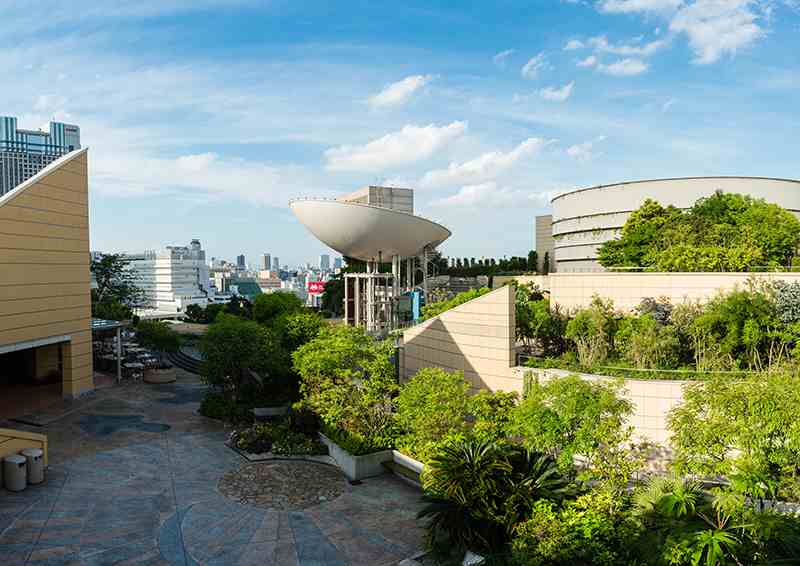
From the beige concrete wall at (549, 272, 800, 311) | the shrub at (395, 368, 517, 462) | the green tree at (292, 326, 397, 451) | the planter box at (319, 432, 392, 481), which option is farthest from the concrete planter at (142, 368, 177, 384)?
the beige concrete wall at (549, 272, 800, 311)

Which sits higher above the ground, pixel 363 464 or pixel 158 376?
pixel 158 376

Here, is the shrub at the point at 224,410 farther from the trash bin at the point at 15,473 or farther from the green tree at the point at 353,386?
the trash bin at the point at 15,473

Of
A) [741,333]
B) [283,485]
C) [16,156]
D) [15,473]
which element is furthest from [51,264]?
[16,156]

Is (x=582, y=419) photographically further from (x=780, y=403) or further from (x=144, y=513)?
(x=144, y=513)

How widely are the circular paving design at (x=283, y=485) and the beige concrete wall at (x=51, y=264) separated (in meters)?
11.8

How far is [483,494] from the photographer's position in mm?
11430

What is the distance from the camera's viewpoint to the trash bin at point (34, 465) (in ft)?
49.8

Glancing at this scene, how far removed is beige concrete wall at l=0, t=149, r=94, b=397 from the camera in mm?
21062

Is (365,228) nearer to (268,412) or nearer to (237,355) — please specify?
(237,355)

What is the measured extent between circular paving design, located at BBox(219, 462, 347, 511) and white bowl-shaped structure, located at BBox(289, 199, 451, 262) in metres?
15.9

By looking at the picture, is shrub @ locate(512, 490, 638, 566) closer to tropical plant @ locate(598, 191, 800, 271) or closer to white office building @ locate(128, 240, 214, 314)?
tropical plant @ locate(598, 191, 800, 271)

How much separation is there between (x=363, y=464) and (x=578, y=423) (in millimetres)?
6721

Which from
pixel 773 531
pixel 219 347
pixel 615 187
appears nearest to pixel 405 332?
pixel 219 347

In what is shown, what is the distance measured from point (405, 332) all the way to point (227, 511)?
35.5 ft
